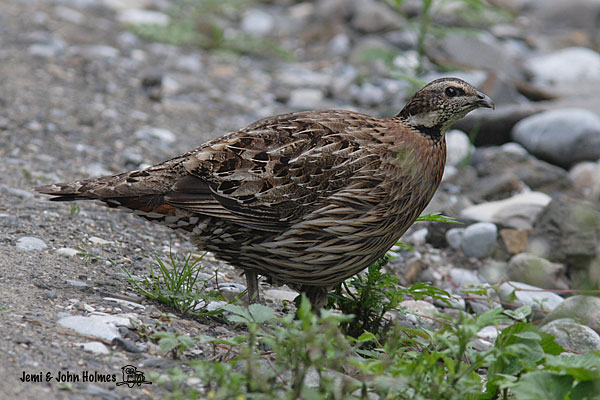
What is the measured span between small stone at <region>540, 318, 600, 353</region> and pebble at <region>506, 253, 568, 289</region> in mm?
1050

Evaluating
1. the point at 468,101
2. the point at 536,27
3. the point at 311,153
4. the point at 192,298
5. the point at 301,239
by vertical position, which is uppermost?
the point at 536,27

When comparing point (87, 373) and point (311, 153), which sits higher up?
point (311, 153)

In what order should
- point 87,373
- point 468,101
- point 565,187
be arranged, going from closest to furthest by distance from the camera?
point 87,373 → point 468,101 → point 565,187

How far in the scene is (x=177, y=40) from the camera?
1082 centimetres

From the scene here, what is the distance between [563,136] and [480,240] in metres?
2.40

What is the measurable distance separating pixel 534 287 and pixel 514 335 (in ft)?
7.80

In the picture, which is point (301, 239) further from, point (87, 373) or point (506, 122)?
point (506, 122)

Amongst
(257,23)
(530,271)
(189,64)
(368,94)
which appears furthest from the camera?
(257,23)

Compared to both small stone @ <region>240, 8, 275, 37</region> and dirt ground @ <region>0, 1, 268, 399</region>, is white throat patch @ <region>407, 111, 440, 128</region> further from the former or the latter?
small stone @ <region>240, 8, 275, 37</region>

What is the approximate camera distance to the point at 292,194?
4281 mm

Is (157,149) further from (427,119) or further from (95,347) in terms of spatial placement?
(95,347)

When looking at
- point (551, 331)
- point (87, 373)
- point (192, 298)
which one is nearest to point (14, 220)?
point (192, 298)

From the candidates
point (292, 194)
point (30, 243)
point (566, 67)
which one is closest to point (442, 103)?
point (292, 194)

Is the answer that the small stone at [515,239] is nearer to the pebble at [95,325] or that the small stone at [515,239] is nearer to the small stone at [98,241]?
the small stone at [98,241]
